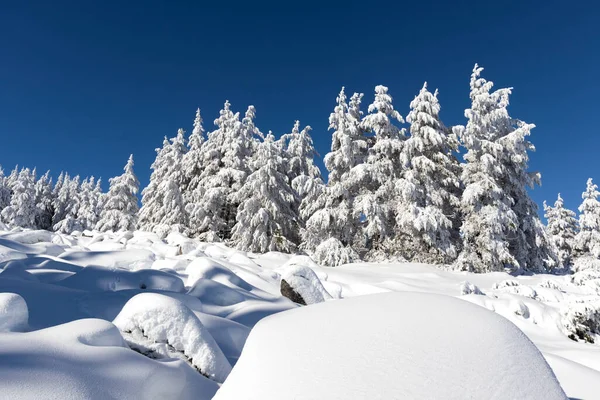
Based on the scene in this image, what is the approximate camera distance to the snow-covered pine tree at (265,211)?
1784cm

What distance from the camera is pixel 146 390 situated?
1969mm

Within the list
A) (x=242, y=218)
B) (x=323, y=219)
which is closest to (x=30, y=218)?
(x=242, y=218)

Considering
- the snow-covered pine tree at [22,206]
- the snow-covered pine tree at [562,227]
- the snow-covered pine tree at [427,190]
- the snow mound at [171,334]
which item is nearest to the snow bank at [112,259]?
the snow mound at [171,334]

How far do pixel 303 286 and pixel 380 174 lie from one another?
38.7ft

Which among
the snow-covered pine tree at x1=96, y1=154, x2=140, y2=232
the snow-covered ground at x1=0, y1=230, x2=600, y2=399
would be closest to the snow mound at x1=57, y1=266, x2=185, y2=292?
the snow-covered ground at x1=0, y1=230, x2=600, y2=399

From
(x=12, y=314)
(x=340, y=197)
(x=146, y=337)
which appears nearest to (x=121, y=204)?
(x=340, y=197)

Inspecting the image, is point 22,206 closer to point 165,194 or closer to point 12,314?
point 165,194

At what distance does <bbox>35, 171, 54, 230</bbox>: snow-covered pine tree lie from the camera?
44.0 m

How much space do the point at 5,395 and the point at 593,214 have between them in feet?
102

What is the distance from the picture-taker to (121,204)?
28328 millimetres

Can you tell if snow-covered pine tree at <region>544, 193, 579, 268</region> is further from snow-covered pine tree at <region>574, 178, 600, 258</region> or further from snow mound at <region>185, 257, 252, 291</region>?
snow mound at <region>185, 257, 252, 291</region>

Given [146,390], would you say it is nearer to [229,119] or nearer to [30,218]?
[229,119]

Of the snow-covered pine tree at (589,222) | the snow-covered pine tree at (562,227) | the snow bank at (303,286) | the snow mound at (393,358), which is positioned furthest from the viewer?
the snow-covered pine tree at (562,227)

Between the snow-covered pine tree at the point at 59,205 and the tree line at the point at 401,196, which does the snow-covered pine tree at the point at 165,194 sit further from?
the snow-covered pine tree at the point at 59,205
